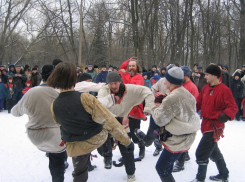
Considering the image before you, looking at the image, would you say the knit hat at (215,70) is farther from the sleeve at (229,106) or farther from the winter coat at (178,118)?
the winter coat at (178,118)

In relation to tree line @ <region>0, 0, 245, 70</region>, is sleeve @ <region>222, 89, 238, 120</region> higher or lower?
lower

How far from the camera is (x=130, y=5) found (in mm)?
17000

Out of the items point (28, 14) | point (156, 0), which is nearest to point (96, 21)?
point (156, 0)

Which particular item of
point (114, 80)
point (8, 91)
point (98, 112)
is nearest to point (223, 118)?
point (114, 80)

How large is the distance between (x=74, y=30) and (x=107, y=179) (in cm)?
2366

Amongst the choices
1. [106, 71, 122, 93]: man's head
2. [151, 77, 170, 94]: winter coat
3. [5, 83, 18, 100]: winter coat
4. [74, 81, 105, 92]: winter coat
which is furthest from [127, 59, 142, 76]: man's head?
[5, 83, 18, 100]: winter coat

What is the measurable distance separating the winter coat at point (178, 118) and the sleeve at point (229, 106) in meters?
0.59

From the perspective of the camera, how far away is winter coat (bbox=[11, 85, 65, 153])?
8.47ft

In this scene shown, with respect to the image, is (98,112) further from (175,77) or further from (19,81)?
(19,81)

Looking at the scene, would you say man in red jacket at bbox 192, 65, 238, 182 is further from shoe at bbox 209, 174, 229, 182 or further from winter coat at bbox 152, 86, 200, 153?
winter coat at bbox 152, 86, 200, 153

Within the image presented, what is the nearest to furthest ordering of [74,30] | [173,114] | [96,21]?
[173,114]
[96,21]
[74,30]

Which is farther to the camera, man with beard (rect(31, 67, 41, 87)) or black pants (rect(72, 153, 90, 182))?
man with beard (rect(31, 67, 41, 87))

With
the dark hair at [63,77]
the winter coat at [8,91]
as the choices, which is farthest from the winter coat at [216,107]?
the winter coat at [8,91]

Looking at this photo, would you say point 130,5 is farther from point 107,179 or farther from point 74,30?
point 107,179
